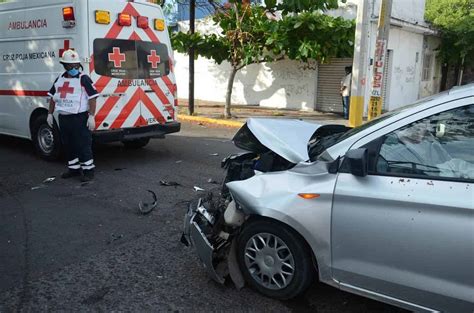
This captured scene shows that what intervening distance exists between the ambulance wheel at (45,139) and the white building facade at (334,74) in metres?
9.99

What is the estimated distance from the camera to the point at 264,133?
12.3 feet

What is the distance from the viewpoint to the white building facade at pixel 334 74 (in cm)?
1578

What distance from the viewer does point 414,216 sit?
2.66 m

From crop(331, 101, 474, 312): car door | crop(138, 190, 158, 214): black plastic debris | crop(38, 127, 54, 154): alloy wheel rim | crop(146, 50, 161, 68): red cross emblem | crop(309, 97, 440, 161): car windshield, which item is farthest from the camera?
crop(146, 50, 161, 68): red cross emblem

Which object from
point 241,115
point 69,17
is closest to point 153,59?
point 69,17

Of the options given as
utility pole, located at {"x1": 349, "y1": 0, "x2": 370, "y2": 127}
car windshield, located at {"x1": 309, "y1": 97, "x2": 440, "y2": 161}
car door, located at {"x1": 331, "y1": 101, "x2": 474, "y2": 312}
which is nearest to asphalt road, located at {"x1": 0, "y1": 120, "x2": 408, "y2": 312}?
car door, located at {"x1": 331, "y1": 101, "x2": 474, "y2": 312}

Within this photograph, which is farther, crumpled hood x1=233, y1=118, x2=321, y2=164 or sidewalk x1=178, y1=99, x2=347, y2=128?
sidewalk x1=178, y1=99, x2=347, y2=128

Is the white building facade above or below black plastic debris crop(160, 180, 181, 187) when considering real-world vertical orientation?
above

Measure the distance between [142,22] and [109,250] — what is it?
445 cm

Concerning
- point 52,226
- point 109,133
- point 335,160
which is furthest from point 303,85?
point 335,160

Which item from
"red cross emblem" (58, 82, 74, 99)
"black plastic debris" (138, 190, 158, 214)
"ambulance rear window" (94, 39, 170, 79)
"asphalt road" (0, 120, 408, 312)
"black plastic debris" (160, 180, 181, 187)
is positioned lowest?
"asphalt road" (0, 120, 408, 312)

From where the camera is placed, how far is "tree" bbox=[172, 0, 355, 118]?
12.2 meters

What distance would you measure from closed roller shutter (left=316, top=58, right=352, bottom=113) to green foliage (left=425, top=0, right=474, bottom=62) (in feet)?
19.3

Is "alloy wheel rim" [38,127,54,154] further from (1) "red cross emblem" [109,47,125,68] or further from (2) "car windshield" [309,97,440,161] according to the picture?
(2) "car windshield" [309,97,440,161]
